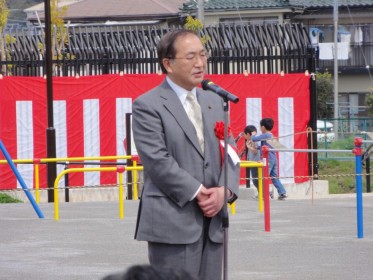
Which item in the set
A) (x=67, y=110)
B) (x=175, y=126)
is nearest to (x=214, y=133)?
(x=175, y=126)

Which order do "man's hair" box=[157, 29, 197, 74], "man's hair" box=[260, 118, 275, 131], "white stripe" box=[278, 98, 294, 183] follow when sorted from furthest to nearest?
"white stripe" box=[278, 98, 294, 183] → "man's hair" box=[260, 118, 275, 131] → "man's hair" box=[157, 29, 197, 74]

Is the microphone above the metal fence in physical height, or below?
below

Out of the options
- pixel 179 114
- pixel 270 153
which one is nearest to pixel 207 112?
pixel 179 114

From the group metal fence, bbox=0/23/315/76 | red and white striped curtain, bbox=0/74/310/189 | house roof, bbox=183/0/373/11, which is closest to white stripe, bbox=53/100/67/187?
red and white striped curtain, bbox=0/74/310/189

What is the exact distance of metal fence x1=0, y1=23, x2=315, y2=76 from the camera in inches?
890

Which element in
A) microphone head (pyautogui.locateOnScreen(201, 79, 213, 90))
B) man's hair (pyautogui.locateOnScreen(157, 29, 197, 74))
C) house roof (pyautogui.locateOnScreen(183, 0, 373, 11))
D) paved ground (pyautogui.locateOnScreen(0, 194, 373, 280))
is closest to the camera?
man's hair (pyautogui.locateOnScreen(157, 29, 197, 74))

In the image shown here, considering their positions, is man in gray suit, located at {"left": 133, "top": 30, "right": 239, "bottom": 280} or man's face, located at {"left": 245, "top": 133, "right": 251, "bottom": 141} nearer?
man in gray suit, located at {"left": 133, "top": 30, "right": 239, "bottom": 280}

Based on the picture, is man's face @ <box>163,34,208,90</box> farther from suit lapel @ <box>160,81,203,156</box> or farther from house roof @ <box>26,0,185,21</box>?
house roof @ <box>26,0,185,21</box>

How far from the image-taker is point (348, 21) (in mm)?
53781

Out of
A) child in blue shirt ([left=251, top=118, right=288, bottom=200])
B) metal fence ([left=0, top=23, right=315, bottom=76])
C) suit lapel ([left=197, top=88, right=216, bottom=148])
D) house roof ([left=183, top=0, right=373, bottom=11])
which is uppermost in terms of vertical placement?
house roof ([left=183, top=0, right=373, bottom=11])

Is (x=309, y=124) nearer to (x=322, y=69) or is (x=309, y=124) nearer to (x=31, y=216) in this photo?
(x=31, y=216)

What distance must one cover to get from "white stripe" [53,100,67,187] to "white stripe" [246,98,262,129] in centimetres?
356

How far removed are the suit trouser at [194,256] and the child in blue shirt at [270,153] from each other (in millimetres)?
13681

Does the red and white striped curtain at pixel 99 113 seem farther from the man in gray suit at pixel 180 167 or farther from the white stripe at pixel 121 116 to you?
the man in gray suit at pixel 180 167
